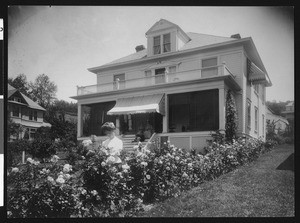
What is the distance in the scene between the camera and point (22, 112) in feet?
19.8

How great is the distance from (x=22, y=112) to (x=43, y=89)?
64 cm

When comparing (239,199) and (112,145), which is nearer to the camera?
(112,145)

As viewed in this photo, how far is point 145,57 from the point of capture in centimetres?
1302

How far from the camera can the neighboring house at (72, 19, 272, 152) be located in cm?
1016

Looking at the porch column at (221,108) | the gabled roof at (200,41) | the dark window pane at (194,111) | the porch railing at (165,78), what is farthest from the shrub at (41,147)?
the gabled roof at (200,41)

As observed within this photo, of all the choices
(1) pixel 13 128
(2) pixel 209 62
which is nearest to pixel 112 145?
(1) pixel 13 128

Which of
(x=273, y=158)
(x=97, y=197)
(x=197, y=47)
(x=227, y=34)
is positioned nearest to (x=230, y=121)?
(x=273, y=158)

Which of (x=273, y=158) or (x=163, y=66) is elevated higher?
(x=163, y=66)

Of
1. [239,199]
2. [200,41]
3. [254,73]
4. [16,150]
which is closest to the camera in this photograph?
[239,199]

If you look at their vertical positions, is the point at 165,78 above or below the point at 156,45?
below

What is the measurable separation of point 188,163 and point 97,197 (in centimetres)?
223

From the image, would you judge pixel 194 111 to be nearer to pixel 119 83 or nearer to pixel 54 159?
pixel 119 83

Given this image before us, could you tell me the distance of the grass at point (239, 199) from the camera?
4656 mm

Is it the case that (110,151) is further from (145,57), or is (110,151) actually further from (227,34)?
(145,57)
